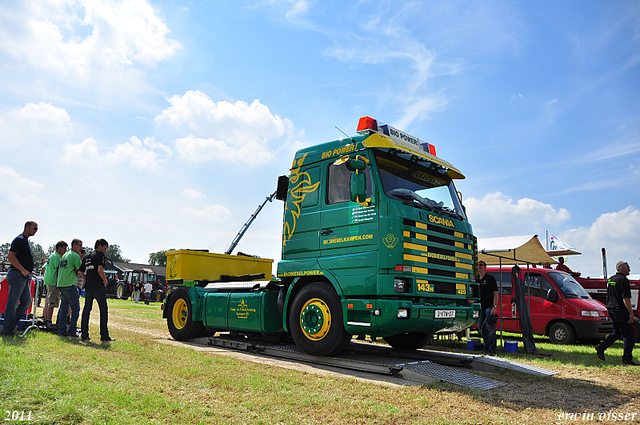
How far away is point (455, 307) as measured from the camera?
22.9 feet

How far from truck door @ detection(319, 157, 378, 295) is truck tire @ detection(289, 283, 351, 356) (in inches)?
15.5

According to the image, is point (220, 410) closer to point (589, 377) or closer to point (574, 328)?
point (589, 377)

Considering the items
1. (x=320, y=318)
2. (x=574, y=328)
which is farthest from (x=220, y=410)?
(x=574, y=328)

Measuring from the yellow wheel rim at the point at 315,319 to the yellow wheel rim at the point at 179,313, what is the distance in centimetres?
415

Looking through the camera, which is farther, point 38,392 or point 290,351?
point 290,351

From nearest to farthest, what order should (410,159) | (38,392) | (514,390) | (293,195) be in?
(38,392)
(514,390)
(410,159)
(293,195)

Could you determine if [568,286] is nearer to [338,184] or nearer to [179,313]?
[338,184]

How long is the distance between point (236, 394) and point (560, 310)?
976cm

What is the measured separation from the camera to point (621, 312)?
8344mm

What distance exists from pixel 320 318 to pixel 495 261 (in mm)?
10304

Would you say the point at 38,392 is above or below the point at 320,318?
below

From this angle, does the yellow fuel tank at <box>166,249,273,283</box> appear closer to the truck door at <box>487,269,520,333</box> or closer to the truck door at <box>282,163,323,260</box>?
the truck door at <box>282,163,323,260</box>

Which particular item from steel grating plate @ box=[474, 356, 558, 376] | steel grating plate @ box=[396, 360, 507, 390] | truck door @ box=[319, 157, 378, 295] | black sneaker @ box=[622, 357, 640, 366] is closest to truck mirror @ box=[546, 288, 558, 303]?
black sneaker @ box=[622, 357, 640, 366]

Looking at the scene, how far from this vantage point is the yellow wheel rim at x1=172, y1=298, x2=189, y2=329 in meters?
10.4
